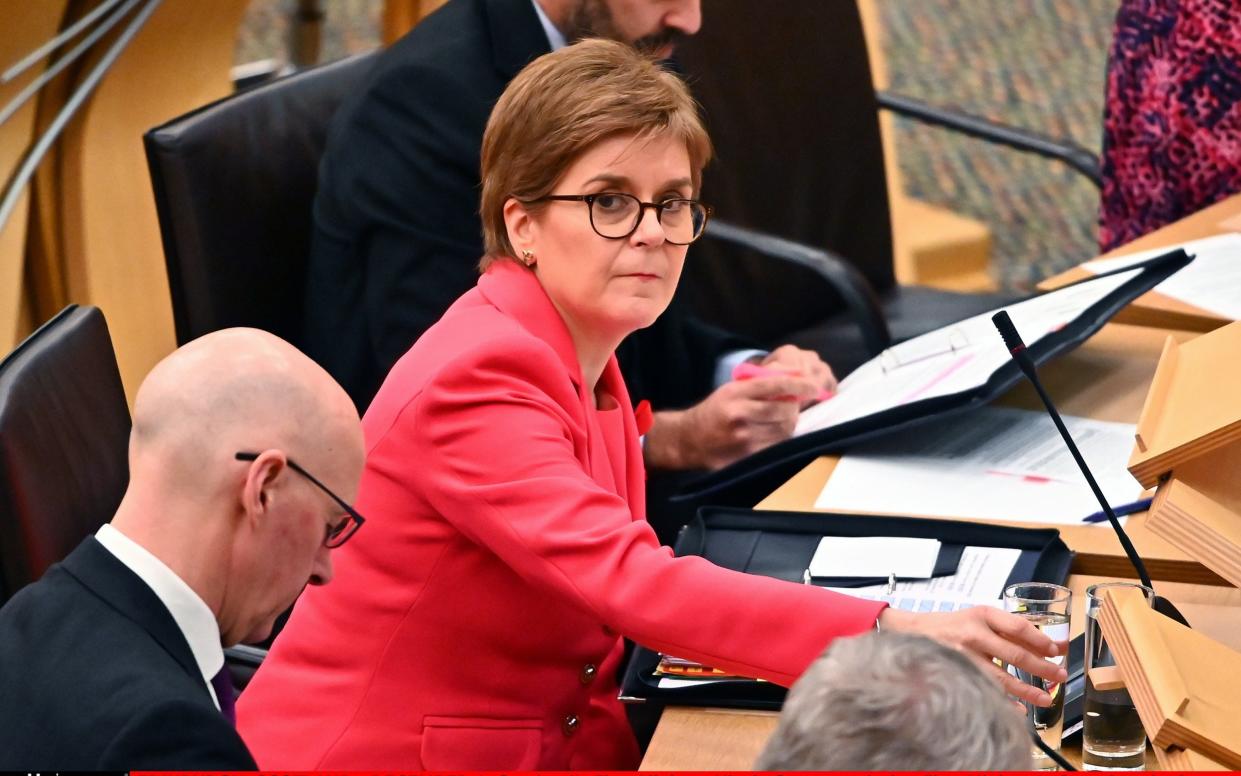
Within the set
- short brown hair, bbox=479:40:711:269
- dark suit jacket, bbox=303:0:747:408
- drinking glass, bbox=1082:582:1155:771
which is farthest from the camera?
dark suit jacket, bbox=303:0:747:408

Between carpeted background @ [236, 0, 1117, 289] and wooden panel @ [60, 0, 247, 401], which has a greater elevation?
wooden panel @ [60, 0, 247, 401]

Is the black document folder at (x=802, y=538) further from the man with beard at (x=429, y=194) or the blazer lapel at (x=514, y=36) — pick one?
the blazer lapel at (x=514, y=36)

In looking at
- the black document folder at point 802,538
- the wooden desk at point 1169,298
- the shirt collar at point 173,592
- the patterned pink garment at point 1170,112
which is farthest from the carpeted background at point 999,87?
the shirt collar at point 173,592

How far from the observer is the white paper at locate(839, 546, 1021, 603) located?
5.40 feet

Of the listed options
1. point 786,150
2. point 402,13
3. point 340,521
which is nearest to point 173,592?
point 340,521

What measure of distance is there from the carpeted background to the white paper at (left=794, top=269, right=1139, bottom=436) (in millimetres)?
2569

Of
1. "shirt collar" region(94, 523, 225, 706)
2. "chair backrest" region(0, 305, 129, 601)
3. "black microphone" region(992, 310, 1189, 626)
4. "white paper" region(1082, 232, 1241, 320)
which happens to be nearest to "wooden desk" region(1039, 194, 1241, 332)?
"white paper" region(1082, 232, 1241, 320)

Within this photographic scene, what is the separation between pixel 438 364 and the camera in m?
1.53

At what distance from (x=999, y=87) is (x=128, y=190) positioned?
12.3 feet

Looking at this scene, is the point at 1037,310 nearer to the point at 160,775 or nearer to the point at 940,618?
the point at 940,618

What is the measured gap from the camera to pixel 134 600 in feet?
3.85

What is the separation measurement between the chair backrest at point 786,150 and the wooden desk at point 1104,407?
0.75 m

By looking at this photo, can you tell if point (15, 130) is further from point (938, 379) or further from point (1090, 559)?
point (1090, 559)

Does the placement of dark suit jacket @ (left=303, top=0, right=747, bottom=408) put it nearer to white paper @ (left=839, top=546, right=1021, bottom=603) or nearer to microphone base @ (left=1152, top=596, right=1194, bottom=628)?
white paper @ (left=839, top=546, right=1021, bottom=603)
